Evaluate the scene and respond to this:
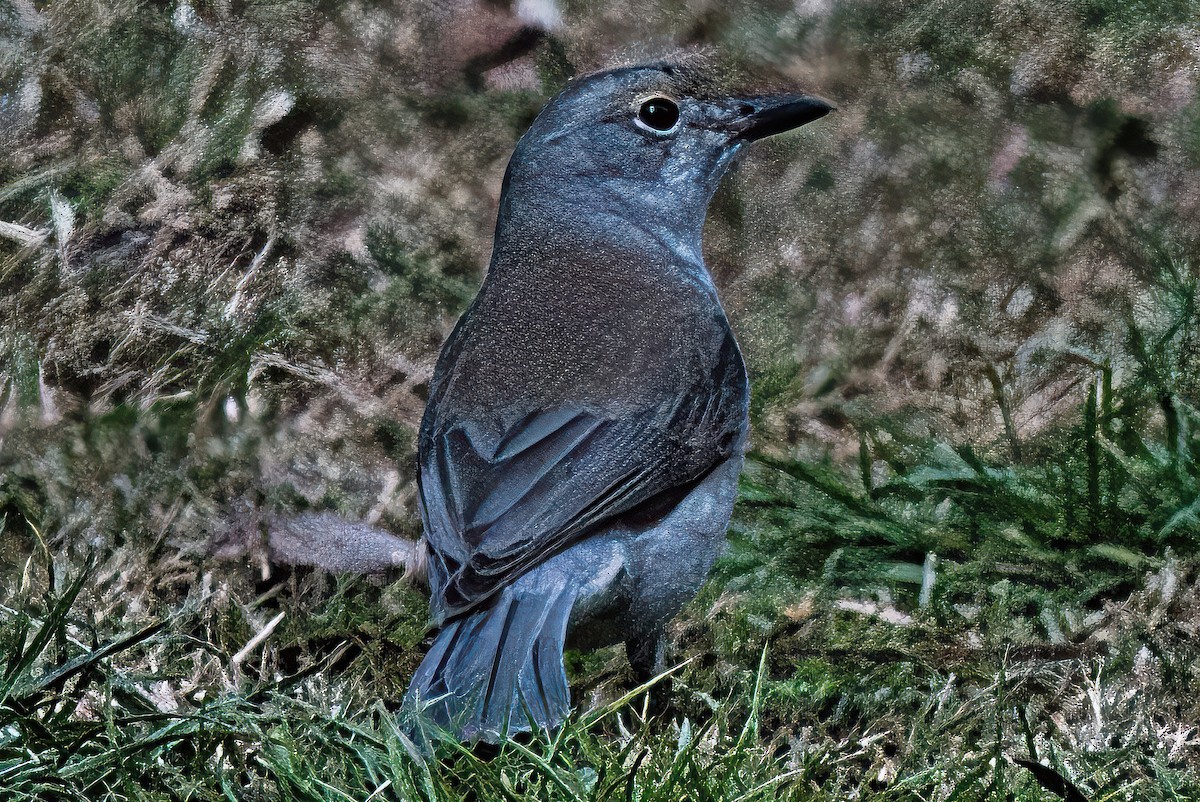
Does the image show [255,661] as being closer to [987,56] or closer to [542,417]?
[542,417]

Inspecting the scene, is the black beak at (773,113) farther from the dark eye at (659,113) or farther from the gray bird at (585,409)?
the dark eye at (659,113)

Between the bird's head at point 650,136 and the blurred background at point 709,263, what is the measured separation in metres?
0.45

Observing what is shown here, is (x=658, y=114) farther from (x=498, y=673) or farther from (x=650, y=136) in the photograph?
(x=498, y=673)

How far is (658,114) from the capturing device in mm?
3342

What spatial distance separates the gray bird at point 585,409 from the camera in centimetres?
265

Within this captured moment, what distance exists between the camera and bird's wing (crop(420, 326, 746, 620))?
2.70 meters

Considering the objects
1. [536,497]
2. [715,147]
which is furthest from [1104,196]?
[536,497]

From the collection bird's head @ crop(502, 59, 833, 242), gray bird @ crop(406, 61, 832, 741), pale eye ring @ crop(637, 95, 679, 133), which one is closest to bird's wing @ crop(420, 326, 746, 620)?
gray bird @ crop(406, 61, 832, 741)

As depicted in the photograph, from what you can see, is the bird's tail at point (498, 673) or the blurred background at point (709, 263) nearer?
the bird's tail at point (498, 673)

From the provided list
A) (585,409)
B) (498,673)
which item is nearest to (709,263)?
(585,409)

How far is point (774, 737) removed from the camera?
2902 mm

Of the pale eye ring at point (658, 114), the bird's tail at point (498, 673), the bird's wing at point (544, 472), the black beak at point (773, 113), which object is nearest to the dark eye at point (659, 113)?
the pale eye ring at point (658, 114)

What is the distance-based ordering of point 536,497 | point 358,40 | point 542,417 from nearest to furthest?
point 536,497, point 542,417, point 358,40

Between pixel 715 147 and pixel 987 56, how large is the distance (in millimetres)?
1417
